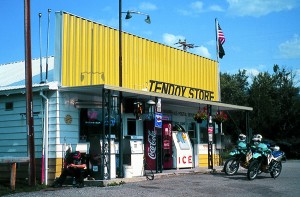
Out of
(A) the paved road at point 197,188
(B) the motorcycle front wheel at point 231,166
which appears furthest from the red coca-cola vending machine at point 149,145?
(B) the motorcycle front wheel at point 231,166

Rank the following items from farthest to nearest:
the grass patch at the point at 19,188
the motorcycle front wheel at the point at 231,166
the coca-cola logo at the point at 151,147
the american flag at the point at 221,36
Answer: the american flag at the point at 221,36 < the coca-cola logo at the point at 151,147 < the motorcycle front wheel at the point at 231,166 < the grass patch at the point at 19,188

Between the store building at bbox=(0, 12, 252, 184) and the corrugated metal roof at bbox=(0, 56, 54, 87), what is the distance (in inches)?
3.8

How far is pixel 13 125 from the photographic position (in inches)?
632

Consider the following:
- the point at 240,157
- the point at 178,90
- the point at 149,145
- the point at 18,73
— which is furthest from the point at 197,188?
the point at 18,73

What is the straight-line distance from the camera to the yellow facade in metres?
16.0

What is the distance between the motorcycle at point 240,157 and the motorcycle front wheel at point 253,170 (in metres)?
0.43

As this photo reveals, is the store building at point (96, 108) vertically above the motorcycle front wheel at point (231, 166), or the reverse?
the store building at point (96, 108)

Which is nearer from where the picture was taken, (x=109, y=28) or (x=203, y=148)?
(x=109, y=28)

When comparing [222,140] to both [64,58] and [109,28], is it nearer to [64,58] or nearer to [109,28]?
[109,28]

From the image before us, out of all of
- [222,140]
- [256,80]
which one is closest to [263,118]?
[256,80]

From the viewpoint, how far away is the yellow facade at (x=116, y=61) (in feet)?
52.5

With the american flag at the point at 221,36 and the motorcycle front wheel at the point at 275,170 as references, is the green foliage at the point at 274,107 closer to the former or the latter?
the american flag at the point at 221,36

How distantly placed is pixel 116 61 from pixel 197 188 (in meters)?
6.77

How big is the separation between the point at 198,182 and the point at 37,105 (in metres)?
6.05
